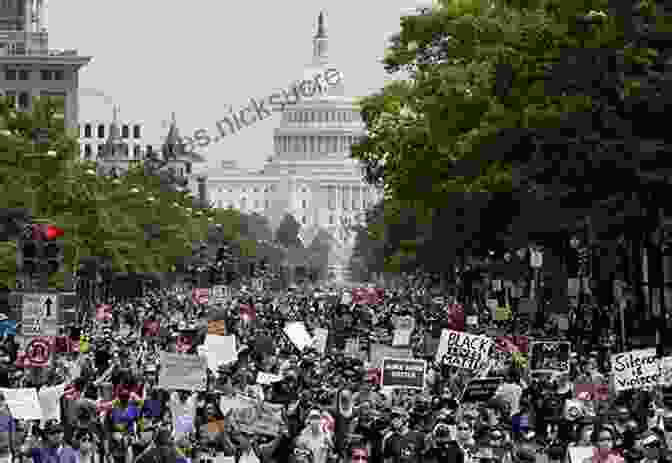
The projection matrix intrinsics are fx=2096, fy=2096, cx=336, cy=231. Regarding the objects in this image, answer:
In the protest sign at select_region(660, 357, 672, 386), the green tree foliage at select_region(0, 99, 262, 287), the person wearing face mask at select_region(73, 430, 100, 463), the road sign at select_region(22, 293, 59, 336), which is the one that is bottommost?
the person wearing face mask at select_region(73, 430, 100, 463)

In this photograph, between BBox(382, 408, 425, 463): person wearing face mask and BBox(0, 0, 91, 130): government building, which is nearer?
BBox(382, 408, 425, 463): person wearing face mask

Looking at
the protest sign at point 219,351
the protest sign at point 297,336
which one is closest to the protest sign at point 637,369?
the protest sign at point 219,351

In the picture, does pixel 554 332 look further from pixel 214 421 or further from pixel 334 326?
pixel 214 421

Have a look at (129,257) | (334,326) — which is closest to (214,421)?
(334,326)

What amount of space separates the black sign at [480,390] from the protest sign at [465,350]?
93 cm

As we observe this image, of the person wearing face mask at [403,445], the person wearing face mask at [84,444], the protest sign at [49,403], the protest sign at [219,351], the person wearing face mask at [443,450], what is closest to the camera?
the person wearing face mask at [443,450]

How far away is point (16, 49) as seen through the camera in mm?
198500

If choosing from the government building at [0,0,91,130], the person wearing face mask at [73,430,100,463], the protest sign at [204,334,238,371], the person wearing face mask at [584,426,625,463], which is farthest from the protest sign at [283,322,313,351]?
the government building at [0,0,91,130]

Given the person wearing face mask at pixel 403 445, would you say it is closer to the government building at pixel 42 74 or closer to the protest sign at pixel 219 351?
the protest sign at pixel 219 351

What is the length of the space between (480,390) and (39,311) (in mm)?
6363

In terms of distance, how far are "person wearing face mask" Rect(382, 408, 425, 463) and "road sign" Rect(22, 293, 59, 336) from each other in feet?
24.9

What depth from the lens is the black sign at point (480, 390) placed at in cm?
2789

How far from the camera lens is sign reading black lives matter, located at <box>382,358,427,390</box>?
28.1 m

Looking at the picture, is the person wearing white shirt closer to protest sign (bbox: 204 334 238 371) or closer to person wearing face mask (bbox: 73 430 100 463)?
person wearing face mask (bbox: 73 430 100 463)
